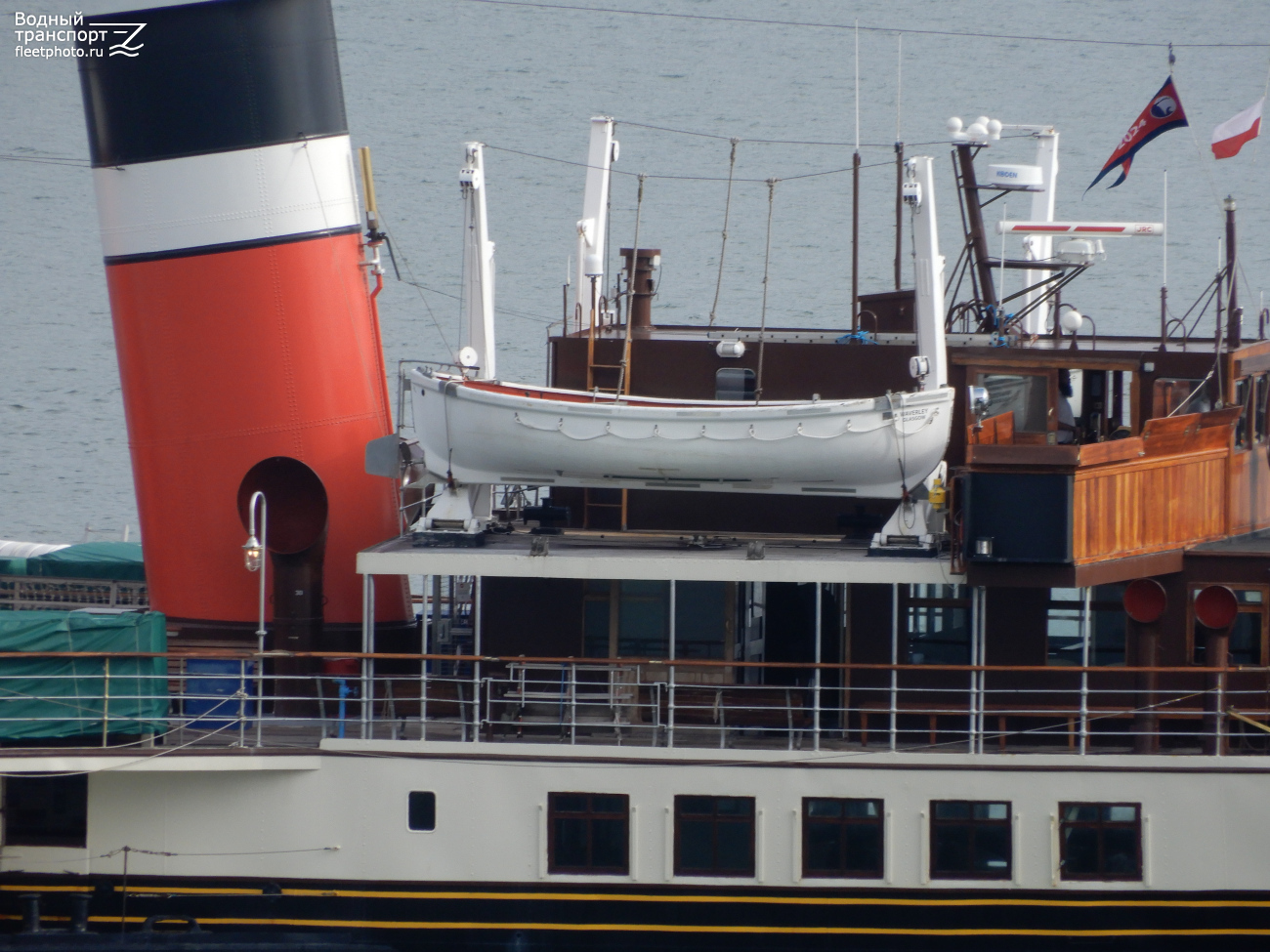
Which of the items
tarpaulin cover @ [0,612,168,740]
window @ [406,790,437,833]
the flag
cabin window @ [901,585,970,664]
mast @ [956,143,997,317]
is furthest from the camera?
mast @ [956,143,997,317]

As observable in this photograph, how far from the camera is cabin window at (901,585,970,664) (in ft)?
41.7

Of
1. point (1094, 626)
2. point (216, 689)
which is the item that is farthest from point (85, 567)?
point (1094, 626)

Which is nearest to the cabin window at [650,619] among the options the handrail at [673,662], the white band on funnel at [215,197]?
the handrail at [673,662]

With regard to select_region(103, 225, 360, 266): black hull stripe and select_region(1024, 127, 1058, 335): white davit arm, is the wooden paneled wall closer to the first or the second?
select_region(1024, 127, 1058, 335): white davit arm

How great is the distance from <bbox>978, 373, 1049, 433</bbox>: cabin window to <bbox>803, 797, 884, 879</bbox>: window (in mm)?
3328

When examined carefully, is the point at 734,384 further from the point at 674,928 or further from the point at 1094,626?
the point at 674,928

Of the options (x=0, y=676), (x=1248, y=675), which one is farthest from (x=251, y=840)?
(x=1248, y=675)

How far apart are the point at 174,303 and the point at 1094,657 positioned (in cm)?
852

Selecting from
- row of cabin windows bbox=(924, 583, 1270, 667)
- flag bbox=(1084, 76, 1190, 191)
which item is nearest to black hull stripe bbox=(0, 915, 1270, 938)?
row of cabin windows bbox=(924, 583, 1270, 667)

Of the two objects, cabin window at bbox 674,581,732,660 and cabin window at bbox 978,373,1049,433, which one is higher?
cabin window at bbox 978,373,1049,433

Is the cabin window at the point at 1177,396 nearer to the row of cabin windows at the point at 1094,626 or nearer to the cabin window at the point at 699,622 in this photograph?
the row of cabin windows at the point at 1094,626

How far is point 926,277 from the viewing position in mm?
12664

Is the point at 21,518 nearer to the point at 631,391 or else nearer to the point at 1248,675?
the point at 631,391

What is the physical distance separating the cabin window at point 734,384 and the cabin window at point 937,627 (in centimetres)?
239
